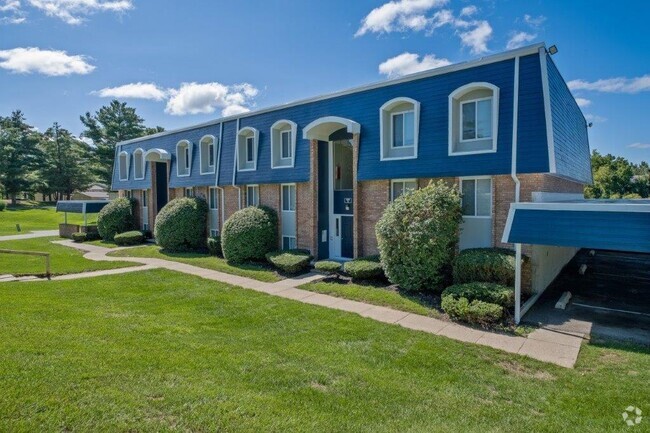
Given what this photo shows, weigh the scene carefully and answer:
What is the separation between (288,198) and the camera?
1831cm

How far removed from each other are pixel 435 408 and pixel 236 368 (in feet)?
10.7

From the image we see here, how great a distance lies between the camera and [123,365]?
592cm

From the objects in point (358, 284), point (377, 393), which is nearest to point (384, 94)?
point (358, 284)

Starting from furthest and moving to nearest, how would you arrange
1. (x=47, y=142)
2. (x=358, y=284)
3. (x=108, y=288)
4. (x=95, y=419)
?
(x=47, y=142) → (x=358, y=284) → (x=108, y=288) → (x=95, y=419)

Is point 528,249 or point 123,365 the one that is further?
point 528,249

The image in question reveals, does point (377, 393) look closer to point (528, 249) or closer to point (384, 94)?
point (528, 249)

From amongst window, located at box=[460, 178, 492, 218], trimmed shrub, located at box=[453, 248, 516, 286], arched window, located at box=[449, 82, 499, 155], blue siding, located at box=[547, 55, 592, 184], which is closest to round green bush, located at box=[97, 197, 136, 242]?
arched window, located at box=[449, 82, 499, 155]

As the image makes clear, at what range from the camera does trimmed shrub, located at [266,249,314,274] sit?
14.9 m

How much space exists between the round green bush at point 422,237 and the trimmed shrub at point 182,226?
1330 centimetres

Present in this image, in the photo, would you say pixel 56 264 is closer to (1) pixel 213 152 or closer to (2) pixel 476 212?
(1) pixel 213 152

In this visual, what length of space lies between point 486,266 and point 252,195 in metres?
13.1

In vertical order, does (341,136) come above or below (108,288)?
above

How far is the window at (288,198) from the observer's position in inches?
Answer: 711

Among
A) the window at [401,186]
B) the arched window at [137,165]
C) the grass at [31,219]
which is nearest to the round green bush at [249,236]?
the window at [401,186]
